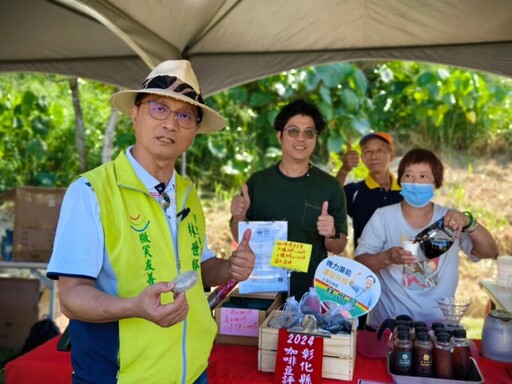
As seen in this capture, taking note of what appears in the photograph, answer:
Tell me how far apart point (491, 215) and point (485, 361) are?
5.67 meters

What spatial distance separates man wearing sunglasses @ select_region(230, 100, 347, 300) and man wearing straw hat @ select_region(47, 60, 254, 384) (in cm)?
102

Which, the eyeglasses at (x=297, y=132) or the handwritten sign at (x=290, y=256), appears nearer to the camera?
the handwritten sign at (x=290, y=256)

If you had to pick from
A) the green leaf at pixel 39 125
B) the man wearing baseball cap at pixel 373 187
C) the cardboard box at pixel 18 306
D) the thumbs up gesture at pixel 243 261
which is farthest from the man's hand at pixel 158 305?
the green leaf at pixel 39 125

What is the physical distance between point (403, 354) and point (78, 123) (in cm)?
646

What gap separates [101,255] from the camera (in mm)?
1378

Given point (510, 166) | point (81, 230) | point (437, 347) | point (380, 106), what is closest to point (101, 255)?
point (81, 230)

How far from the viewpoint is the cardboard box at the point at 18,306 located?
4301 millimetres

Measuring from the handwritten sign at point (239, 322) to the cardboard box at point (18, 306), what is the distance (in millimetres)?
2676

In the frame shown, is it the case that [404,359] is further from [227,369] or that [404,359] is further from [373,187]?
[373,187]

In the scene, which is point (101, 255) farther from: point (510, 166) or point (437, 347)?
point (510, 166)

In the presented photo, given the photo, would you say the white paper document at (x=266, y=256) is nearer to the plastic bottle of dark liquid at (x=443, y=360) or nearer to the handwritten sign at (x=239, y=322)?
the handwritten sign at (x=239, y=322)

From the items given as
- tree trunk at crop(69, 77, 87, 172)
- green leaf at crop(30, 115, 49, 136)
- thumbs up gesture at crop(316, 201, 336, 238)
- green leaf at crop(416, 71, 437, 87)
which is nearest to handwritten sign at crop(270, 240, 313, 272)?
thumbs up gesture at crop(316, 201, 336, 238)

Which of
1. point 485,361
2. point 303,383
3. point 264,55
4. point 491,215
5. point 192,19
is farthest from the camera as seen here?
point 491,215

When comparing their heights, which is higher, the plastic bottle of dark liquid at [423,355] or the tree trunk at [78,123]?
the tree trunk at [78,123]
